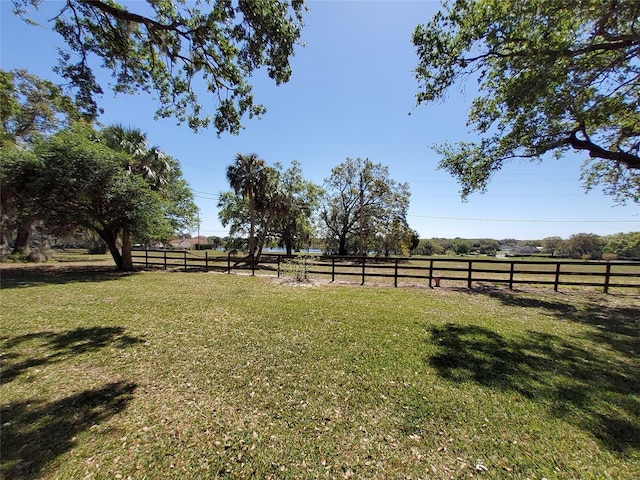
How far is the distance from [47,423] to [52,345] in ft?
8.61

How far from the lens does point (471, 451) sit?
2307mm

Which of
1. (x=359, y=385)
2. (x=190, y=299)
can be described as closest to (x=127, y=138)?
(x=190, y=299)

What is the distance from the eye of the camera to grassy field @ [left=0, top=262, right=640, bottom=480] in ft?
7.18

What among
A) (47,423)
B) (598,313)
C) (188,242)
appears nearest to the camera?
(47,423)

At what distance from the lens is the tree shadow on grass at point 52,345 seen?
3.68 metres

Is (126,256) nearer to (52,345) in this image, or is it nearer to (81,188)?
(81,188)

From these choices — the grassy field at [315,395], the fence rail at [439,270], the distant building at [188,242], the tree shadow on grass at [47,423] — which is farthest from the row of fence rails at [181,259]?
the distant building at [188,242]

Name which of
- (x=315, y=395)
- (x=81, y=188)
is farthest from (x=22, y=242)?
(x=315, y=395)

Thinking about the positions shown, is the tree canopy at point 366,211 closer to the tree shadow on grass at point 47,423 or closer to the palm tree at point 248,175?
the palm tree at point 248,175

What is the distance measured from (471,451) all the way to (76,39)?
1062cm

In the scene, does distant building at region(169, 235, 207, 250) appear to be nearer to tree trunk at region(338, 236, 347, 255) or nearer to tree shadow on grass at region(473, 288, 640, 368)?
tree trunk at region(338, 236, 347, 255)

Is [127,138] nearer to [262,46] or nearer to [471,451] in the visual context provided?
[262,46]

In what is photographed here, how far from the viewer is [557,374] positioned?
365 centimetres

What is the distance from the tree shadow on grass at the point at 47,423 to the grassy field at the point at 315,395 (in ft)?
0.05
